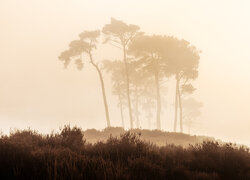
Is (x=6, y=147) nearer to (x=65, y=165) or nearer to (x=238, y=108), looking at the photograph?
(x=65, y=165)

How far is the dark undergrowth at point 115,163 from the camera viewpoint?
4340 millimetres

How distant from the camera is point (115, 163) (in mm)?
5152

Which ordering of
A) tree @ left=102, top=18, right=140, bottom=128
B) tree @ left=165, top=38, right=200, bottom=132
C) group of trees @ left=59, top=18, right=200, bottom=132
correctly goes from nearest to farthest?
group of trees @ left=59, top=18, right=200, bottom=132
tree @ left=102, top=18, right=140, bottom=128
tree @ left=165, top=38, right=200, bottom=132

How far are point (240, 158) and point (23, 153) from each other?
14.6 feet

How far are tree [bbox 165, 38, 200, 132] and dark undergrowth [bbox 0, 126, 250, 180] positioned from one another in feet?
81.2

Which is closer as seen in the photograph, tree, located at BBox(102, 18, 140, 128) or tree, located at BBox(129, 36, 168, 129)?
tree, located at BBox(129, 36, 168, 129)

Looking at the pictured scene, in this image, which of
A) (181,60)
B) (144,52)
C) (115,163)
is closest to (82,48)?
(144,52)

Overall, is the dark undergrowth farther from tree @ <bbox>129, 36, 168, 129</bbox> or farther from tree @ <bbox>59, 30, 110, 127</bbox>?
tree @ <bbox>59, 30, 110, 127</bbox>

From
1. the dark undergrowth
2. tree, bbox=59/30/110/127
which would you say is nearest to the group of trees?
tree, bbox=59/30/110/127

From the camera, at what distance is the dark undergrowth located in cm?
434

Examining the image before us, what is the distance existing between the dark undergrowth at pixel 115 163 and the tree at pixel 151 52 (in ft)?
78.0

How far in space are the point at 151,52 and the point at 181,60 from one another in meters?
3.40

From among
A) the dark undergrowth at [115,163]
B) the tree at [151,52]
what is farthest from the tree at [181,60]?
the dark undergrowth at [115,163]

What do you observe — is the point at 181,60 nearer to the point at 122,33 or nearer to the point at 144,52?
the point at 144,52
